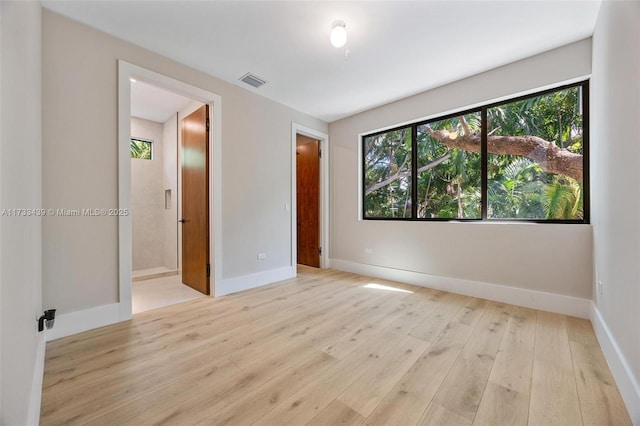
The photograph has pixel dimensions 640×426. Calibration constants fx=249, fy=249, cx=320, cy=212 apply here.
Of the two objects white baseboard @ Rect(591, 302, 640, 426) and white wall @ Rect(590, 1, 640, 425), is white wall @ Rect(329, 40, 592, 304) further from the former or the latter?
white baseboard @ Rect(591, 302, 640, 426)

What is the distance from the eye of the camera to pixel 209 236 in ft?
9.92

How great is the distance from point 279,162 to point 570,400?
3.54m

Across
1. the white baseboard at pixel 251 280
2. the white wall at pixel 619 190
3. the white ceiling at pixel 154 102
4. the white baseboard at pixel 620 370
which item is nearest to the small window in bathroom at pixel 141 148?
the white ceiling at pixel 154 102

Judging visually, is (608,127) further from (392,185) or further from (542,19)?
(392,185)

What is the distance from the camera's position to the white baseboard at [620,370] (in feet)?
3.85

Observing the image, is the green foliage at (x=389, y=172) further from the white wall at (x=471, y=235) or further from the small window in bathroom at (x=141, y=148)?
the small window in bathroom at (x=141, y=148)

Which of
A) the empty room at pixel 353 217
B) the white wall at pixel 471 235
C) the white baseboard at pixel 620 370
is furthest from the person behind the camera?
the white wall at pixel 471 235

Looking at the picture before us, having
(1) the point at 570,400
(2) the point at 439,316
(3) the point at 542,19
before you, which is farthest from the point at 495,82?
(1) the point at 570,400

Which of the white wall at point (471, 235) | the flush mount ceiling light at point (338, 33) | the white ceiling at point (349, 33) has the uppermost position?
the white ceiling at point (349, 33)

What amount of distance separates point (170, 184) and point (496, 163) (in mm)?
5021

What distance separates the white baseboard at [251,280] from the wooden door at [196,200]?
0.66 feet

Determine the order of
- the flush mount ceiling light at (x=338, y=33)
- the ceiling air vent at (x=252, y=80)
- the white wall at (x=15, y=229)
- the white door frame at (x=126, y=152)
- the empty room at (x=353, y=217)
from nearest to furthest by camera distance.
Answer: the white wall at (x=15, y=229)
the empty room at (x=353, y=217)
the flush mount ceiling light at (x=338, y=33)
the white door frame at (x=126, y=152)
the ceiling air vent at (x=252, y=80)

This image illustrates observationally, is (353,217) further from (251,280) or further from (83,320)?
(83,320)

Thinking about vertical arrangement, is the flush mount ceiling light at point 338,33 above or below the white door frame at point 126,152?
above
